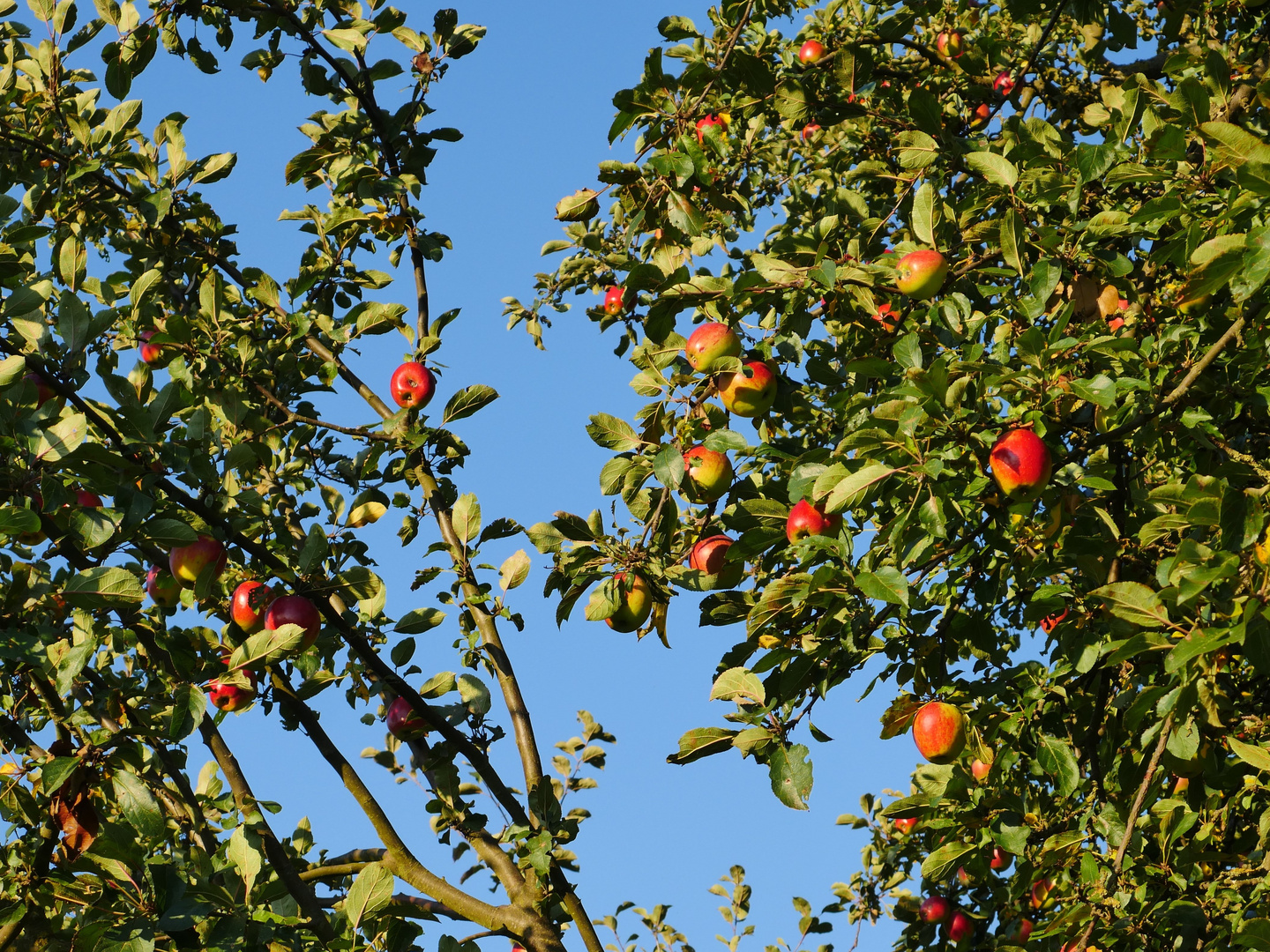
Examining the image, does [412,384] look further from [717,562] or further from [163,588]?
[717,562]

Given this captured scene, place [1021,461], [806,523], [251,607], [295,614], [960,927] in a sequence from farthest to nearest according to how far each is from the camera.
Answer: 1. [960,927]
2. [251,607]
3. [295,614]
4. [806,523]
5. [1021,461]

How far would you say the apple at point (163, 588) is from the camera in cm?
300

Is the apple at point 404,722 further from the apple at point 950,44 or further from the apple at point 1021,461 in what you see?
the apple at point 950,44

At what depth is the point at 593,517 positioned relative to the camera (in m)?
2.77

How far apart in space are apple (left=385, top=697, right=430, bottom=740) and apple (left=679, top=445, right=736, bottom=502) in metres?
1.15

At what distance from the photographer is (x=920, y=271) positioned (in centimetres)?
280

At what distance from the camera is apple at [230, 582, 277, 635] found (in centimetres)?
301

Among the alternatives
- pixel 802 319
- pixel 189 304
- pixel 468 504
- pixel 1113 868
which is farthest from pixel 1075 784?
pixel 189 304

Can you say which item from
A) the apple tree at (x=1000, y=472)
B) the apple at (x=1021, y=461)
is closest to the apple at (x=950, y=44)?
the apple tree at (x=1000, y=472)

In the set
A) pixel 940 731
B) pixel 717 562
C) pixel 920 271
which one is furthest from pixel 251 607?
pixel 920 271

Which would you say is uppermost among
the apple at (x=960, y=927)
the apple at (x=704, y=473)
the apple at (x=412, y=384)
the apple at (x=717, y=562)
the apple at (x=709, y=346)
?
the apple at (x=412, y=384)

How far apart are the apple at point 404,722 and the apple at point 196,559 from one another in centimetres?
76

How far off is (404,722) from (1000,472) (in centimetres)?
191

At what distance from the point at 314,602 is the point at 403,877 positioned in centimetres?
90
